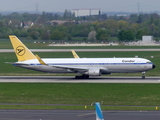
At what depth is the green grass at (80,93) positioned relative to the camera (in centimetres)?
3878

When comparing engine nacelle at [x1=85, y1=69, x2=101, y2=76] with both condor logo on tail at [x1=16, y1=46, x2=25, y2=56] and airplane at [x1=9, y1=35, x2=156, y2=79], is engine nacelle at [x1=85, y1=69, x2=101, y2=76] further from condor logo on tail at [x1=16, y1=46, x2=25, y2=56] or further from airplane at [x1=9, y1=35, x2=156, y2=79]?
condor logo on tail at [x1=16, y1=46, x2=25, y2=56]

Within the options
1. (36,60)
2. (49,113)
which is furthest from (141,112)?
(36,60)

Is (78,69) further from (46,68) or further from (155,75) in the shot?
(155,75)

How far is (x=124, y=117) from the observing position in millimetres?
30250

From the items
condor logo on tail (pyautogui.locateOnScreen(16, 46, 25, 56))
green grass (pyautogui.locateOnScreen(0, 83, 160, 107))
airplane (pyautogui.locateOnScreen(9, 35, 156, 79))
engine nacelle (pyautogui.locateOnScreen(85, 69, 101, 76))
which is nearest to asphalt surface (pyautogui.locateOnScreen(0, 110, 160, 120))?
green grass (pyautogui.locateOnScreen(0, 83, 160, 107))

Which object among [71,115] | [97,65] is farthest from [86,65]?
[71,115]

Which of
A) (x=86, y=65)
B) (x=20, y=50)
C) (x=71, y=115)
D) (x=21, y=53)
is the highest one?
(x=20, y=50)

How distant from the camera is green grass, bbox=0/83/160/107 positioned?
38.8 m

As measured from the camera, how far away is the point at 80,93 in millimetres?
43812

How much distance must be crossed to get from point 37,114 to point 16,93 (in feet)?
42.9

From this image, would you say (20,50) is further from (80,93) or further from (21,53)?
(80,93)

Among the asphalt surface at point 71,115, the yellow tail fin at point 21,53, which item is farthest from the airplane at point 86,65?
the asphalt surface at point 71,115

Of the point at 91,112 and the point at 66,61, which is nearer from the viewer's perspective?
the point at 91,112

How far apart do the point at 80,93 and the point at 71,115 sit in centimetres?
1265
